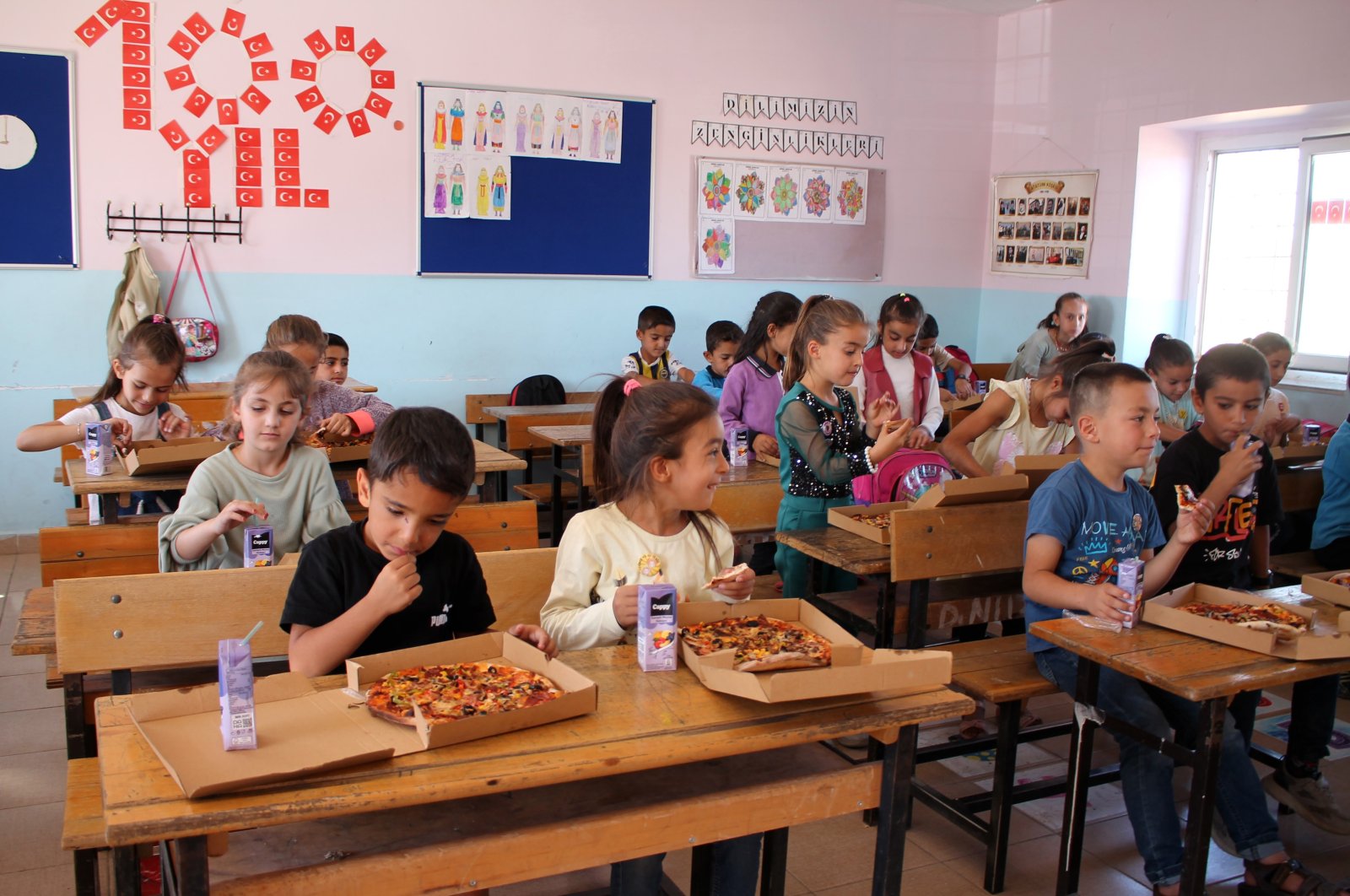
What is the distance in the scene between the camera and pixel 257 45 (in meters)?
6.35

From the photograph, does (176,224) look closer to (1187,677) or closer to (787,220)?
(787,220)

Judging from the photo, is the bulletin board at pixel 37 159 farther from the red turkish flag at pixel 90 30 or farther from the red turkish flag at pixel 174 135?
the red turkish flag at pixel 174 135

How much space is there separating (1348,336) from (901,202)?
325 cm

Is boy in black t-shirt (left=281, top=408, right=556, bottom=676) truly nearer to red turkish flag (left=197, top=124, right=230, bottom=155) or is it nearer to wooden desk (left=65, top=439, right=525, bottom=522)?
wooden desk (left=65, top=439, right=525, bottom=522)

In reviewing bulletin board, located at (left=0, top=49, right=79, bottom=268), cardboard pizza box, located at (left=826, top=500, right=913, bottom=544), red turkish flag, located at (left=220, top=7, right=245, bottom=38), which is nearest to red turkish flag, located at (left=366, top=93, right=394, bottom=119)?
red turkish flag, located at (left=220, top=7, right=245, bottom=38)

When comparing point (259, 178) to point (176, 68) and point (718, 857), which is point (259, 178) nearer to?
point (176, 68)

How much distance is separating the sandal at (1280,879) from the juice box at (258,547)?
98.4 inches

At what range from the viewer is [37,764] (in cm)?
340

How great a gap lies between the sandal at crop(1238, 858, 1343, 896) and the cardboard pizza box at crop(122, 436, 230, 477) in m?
3.05

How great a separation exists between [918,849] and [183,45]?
5756 mm

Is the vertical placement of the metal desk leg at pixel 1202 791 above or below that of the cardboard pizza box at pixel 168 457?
below

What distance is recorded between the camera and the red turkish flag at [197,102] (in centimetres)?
624

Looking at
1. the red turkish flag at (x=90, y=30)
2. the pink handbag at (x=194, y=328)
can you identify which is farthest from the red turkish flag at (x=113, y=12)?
the pink handbag at (x=194, y=328)

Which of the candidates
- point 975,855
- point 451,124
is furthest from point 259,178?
point 975,855
